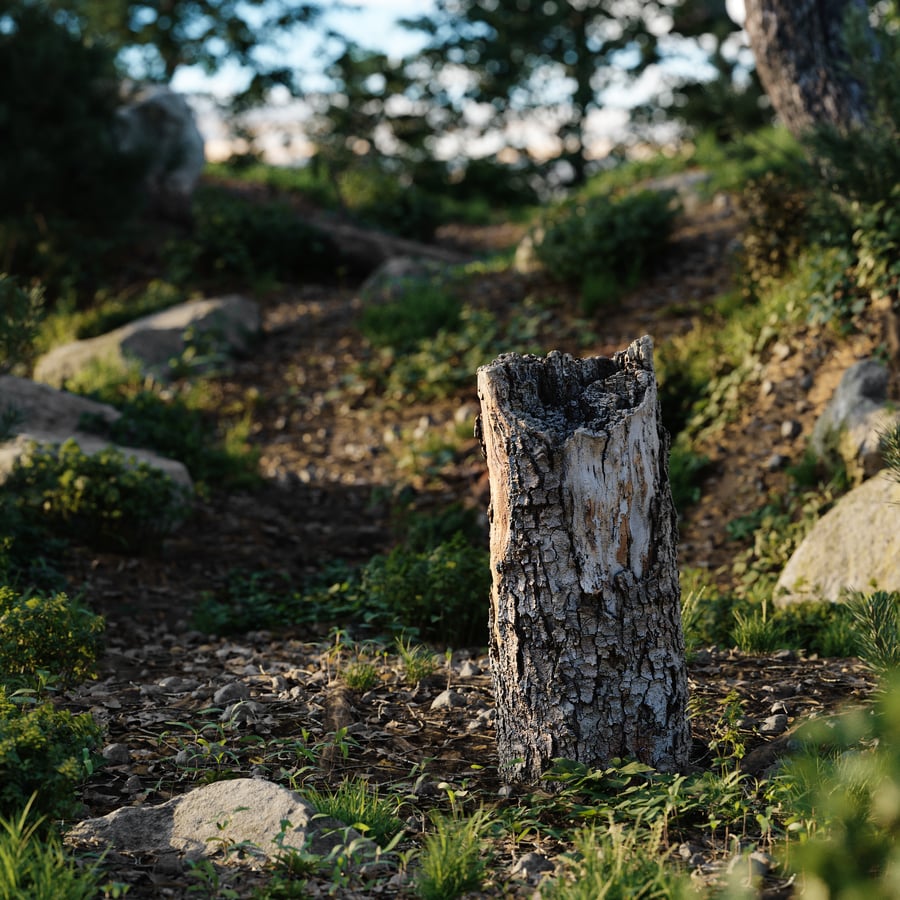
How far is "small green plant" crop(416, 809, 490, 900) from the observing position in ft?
8.55

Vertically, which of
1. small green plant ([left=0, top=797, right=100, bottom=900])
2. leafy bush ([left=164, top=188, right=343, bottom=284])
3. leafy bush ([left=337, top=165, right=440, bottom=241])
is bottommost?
small green plant ([left=0, top=797, right=100, bottom=900])

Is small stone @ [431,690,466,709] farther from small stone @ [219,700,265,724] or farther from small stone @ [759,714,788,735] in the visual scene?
small stone @ [759,714,788,735]

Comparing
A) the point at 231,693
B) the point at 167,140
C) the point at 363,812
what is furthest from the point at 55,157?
the point at 363,812

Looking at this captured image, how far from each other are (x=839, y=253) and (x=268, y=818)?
18.0 feet

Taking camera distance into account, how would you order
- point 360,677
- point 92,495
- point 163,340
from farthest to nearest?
1. point 163,340
2. point 92,495
3. point 360,677

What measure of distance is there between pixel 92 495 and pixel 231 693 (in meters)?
2.43

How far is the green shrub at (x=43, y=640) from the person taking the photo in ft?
12.8

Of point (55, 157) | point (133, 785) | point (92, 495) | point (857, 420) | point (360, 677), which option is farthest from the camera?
point (55, 157)

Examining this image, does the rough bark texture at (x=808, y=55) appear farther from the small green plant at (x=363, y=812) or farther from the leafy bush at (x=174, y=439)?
the small green plant at (x=363, y=812)

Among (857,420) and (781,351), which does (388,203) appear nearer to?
(781,351)

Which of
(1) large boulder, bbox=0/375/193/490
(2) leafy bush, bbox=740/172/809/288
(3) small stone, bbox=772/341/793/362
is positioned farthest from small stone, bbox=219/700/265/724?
(2) leafy bush, bbox=740/172/809/288

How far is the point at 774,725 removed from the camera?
11.9ft

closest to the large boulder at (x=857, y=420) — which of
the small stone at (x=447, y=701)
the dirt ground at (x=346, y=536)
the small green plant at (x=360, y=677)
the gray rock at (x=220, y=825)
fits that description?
the dirt ground at (x=346, y=536)

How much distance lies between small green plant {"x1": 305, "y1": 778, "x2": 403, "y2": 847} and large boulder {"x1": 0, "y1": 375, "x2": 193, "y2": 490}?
147 inches
